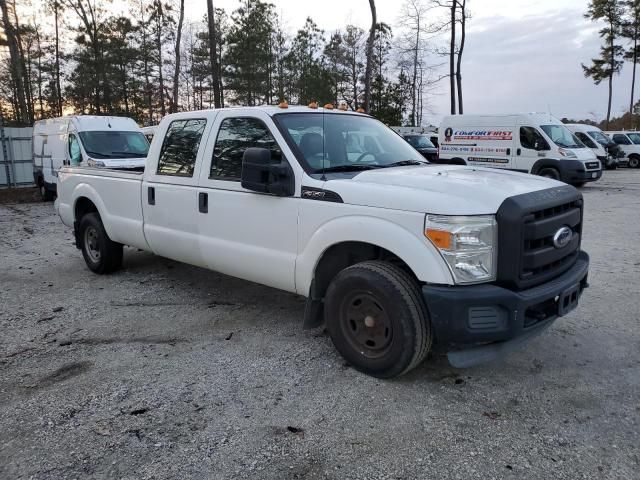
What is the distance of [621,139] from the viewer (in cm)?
2686

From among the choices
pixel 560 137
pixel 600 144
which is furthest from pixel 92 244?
pixel 600 144

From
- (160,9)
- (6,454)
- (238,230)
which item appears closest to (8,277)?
(238,230)

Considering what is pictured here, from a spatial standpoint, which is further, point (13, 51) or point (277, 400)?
point (13, 51)

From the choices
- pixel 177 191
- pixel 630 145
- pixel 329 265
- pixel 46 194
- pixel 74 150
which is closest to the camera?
pixel 329 265

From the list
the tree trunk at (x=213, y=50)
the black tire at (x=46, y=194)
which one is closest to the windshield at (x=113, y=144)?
the black tire at (x=46, y=194)

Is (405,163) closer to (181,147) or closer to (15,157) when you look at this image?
(181,147)

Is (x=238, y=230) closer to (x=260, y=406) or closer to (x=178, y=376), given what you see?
(x=178, y=376)

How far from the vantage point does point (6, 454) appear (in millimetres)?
2930

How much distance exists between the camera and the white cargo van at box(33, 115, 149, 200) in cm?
1394

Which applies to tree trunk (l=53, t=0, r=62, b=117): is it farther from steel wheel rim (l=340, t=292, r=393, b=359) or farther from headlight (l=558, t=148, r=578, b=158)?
steel wheel rim (l=340, t=292, r=393, b=359)

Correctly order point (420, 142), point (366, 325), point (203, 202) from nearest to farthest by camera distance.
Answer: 1. point (366, 325)
2. point (203, 202)
3. point (420, 142)

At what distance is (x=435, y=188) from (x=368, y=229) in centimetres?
52

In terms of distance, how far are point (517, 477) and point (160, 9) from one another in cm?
3598

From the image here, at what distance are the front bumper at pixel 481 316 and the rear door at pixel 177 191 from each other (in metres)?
2.58
